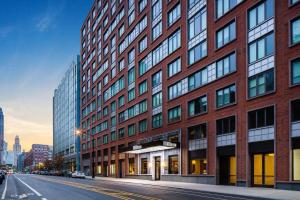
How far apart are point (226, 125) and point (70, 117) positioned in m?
106

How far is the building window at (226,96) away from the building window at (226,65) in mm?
1607

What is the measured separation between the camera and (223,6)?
43625 mm

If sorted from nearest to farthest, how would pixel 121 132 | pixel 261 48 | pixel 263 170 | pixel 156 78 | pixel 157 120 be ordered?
pixel 263 170 → pixel 261 48 → pixel 157 120 → pixel 156 78 → pixel 121 132

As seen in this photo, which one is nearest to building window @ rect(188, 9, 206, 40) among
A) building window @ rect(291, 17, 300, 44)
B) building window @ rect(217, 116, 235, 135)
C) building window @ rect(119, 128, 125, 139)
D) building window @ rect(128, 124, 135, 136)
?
building window @ rect(217, 116, 235, 135)

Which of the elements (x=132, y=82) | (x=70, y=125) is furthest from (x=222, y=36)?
(x=70, y=125)

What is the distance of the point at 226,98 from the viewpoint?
42.2 metres

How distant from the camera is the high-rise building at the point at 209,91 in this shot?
33.7m

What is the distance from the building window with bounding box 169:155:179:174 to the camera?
53569 millimetres

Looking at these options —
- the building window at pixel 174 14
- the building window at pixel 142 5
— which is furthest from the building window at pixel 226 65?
the building window at pixel 142 5

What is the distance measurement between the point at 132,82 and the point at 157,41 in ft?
46.7

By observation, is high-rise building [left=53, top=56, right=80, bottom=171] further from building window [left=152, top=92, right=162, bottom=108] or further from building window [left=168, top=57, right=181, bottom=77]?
building window [left=168, top=57, right=181, bottom=77]

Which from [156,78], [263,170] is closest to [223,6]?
[263,170]

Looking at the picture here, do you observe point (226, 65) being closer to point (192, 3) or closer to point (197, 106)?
point (197, 106)

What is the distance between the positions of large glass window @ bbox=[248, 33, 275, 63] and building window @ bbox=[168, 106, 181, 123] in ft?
55.6
